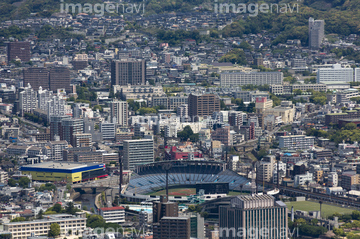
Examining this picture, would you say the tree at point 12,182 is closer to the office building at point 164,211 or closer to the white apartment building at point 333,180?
the white apartment building at point 333,180

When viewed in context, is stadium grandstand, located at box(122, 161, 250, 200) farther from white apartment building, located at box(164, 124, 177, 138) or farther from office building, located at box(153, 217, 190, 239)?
office building, located at box(153, 217, 190, 239)

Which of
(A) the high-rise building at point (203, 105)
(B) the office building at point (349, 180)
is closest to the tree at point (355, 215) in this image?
(B) the office building at point (349, 180)

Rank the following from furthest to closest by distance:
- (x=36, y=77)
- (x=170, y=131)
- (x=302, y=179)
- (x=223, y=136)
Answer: (x=36, y=77)
(x=170, y=131)
(x=223, y=136)
(x=302, y=179)

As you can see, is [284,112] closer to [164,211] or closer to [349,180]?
[349,180]

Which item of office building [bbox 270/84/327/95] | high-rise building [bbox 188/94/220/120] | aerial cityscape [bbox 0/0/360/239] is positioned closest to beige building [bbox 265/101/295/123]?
aerial cityscape [bbox 0/0/360/239]

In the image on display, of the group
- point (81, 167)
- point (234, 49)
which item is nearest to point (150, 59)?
point (234, 49)

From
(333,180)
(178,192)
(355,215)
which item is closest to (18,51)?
(178,192)
